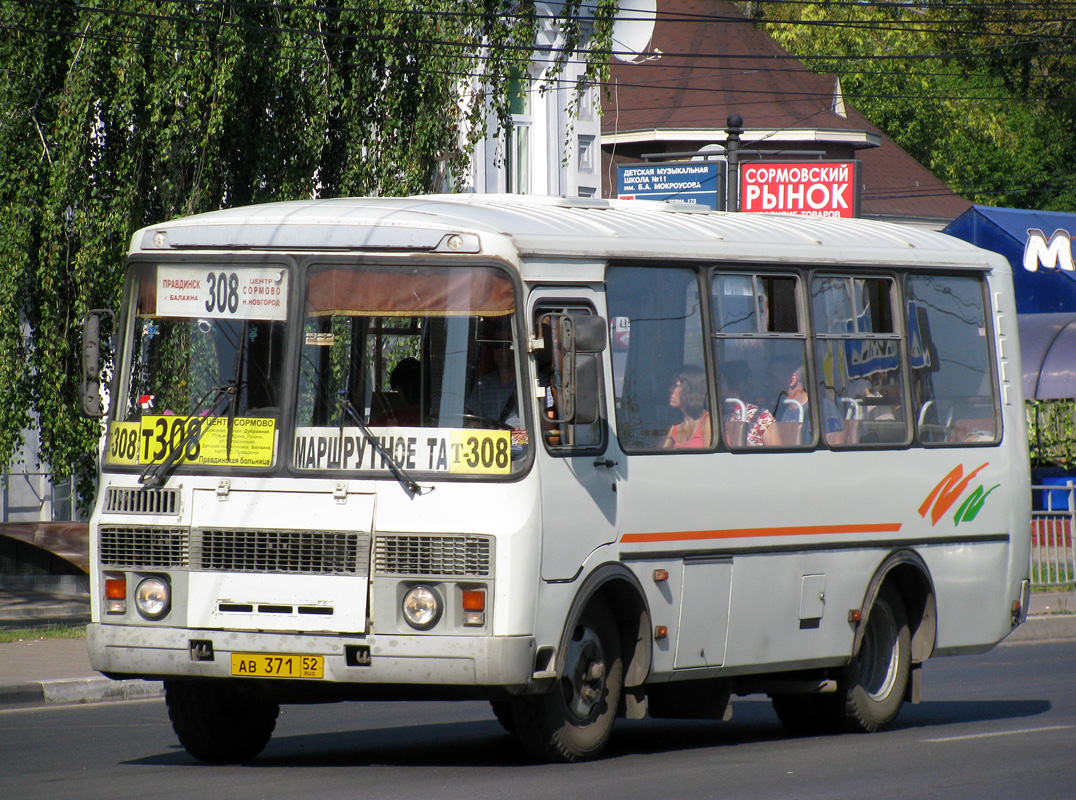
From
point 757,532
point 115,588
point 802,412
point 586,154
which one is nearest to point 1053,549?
point 802,412

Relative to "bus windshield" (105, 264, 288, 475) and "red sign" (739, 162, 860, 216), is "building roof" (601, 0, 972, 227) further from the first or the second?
"bus windshield" (105, 264, 288, 475)

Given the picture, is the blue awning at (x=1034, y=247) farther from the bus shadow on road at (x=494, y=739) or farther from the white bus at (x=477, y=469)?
the white bus at (x=477, y=469)

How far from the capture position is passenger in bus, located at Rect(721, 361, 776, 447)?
10445mm

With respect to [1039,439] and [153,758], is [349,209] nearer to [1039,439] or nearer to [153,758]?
[153,758]

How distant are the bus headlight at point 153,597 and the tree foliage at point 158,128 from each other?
7.95 m

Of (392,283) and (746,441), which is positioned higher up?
(392,283)

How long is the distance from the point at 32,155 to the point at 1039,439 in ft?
64.9

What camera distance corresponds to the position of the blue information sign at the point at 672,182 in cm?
2567

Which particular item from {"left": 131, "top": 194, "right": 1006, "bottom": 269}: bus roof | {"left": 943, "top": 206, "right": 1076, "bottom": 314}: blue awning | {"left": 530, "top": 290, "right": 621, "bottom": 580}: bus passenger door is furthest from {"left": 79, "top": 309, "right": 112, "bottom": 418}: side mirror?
{"left": 943, "top": 206, "right": 1076, "bottom": 314}: blue awning

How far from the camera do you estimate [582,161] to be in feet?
119

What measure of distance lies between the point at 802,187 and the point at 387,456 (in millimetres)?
19026

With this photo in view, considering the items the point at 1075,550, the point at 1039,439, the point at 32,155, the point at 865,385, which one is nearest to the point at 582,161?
the point at 1039,439

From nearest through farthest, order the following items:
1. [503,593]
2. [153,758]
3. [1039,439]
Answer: [503,593] < [153,758] < [1039,439]

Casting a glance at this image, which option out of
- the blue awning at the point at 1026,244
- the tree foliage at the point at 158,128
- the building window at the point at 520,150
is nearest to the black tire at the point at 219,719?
the tree foliage at the point at 158,128
